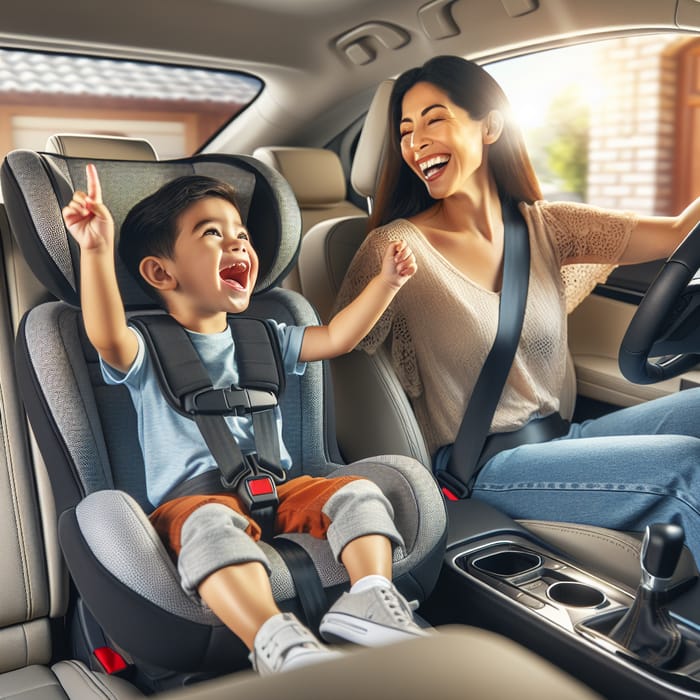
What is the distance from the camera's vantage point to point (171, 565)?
1358 millimetres

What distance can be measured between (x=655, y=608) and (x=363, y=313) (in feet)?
2.39

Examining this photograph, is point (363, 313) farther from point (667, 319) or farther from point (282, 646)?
point (282, 646)

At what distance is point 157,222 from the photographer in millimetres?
1596

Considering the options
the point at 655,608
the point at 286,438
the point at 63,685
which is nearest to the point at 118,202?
the point at 286,438

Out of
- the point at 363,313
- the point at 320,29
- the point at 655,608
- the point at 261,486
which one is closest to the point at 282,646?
the point at 261,486

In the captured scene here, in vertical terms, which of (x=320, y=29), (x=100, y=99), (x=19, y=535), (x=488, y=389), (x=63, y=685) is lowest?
(x=63, y=685)

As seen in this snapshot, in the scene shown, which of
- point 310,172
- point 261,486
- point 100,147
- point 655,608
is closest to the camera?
point 655,608

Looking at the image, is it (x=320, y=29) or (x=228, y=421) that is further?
(x=320, y=29)

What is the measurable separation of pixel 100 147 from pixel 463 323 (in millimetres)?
857

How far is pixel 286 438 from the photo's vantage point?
5.70 feet

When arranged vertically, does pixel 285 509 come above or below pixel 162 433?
below

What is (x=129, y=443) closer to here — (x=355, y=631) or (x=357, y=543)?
(x=357, y=543)

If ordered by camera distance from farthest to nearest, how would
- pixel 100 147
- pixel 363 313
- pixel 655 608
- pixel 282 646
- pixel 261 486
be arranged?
1. pixel 100 147
2. pixel 363 313
3. pixel 261 486
4. pixel 655 608
5. pixel 282 646

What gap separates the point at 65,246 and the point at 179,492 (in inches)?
18.8
